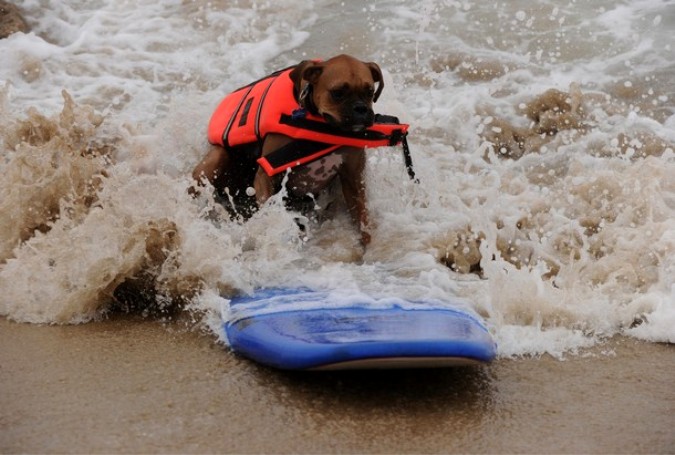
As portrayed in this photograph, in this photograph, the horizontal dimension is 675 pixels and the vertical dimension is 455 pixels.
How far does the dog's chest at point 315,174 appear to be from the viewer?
4137mm

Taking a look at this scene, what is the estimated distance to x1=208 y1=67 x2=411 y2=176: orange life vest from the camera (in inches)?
160

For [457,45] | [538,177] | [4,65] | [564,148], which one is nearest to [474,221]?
[538,177]

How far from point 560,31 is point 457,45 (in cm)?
103

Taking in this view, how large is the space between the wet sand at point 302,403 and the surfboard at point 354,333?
115 mm

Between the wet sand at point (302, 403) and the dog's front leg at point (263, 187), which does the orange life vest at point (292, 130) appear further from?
the wet sand at point (302, 403)

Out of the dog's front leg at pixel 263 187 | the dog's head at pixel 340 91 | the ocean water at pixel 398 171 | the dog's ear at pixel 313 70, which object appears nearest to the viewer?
the ocean water at pixel 398 171

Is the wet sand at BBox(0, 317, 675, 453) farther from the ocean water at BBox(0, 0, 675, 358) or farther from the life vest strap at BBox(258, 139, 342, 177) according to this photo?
the life vest strap at BBox(258, 139, 342, 177)

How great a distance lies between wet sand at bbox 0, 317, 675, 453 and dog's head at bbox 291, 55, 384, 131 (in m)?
1.31

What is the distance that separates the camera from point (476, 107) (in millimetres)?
6195

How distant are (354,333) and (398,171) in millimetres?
1969

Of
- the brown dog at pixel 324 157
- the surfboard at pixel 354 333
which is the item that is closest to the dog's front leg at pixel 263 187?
the brown dog at pixel 324 157

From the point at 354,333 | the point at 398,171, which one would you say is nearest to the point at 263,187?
the point at 398,171

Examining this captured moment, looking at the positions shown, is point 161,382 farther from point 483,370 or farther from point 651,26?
point 651,26

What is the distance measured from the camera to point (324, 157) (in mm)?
4125
